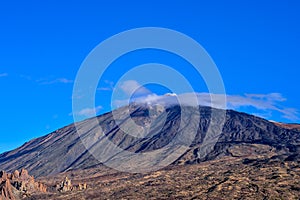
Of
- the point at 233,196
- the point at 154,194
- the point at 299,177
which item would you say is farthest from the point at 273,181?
the point at 154,194

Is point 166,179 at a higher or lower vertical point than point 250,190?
higher

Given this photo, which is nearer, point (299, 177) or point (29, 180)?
point (299, 177)

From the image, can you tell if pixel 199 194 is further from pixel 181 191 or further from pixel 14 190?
pixel 14 190

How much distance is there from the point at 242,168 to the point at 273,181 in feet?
122

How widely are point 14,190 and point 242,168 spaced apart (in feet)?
272

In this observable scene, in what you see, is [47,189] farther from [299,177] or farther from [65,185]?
[299,177]

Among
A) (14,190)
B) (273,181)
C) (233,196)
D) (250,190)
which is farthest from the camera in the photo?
(14,190)

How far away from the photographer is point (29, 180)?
193625 mm

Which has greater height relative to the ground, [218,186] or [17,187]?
[17,187]

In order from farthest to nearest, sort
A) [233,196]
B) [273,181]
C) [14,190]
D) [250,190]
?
[14,190]
[273,181]
[250,190]
[233,196]

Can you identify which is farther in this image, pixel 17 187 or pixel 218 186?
pixel 17 187

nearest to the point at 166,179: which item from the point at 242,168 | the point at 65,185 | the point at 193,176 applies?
the point at 193,176

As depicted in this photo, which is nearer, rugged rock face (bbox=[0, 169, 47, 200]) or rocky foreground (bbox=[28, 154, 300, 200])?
rocky foreground (bbox=[28, 154, 300, 200])

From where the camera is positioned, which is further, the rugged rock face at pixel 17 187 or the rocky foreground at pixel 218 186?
the rugged rock face at pixel 17 187
